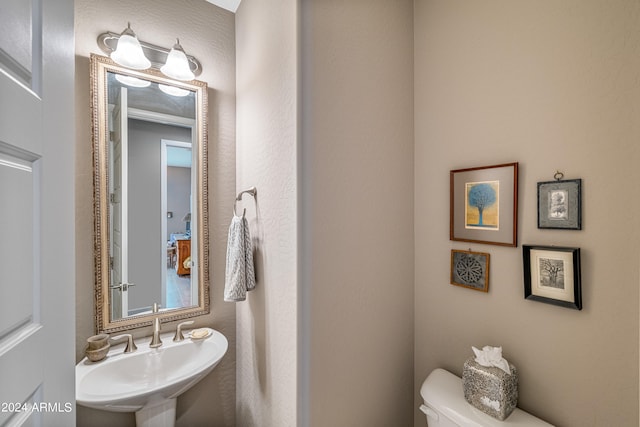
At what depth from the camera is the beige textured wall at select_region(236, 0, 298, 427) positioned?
1002mm

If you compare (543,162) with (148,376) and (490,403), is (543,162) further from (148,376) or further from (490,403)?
(148,376)

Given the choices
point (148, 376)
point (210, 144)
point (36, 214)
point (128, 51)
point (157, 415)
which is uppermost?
point (128, 51)

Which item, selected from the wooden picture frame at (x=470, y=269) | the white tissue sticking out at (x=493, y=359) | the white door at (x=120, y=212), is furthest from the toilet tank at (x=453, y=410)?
the white door at (x=120, y=212)

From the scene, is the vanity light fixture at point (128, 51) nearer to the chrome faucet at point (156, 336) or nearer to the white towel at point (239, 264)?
the white towel at point (239, 264)

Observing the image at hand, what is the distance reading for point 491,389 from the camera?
90cm

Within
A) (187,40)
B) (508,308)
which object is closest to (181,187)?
(187,40)

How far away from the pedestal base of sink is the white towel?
0.50 metres

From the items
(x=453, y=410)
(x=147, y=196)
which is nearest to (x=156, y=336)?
(x=147, y=196)

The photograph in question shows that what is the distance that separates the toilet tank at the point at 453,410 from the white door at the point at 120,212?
139 cm

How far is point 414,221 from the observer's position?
135cm

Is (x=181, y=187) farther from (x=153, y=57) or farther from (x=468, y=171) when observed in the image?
(x=468, y=171)

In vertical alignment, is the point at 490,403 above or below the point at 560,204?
below

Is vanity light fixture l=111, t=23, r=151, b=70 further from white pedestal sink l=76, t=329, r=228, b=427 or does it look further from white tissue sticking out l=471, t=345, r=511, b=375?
white tissue sticking out l=471, t=345, r=511, b=375

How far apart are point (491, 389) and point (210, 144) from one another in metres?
1.64
